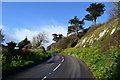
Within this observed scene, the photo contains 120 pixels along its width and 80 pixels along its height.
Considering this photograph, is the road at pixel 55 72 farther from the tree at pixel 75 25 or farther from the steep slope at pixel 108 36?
the tree at pixel 75 25

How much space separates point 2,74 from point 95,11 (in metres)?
47.3

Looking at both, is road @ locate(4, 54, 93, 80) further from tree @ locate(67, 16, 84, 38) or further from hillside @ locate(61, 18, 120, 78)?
tree @ locate(67, 16, 84, 38)

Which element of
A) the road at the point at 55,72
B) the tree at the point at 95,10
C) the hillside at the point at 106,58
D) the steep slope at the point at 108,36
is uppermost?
the tree at the point at 95,10

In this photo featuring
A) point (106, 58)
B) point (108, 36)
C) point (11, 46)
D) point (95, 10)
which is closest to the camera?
point (106, 58)

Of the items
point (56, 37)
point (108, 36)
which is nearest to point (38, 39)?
point (56, 37)

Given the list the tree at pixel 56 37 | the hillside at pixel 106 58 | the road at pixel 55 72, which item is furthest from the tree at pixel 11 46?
the tree at pixel 56 37

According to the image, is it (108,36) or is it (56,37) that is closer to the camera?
(108,36)

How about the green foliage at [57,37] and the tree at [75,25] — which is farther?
the green foliage at [57,37]

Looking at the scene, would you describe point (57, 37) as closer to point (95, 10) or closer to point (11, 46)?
point (95, 10)

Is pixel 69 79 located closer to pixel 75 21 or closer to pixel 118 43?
pixel 118 43

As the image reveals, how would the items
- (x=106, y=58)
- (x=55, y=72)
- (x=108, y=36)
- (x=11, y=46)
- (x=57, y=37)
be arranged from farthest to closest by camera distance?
(x=57, y=37), (x=108, y=36), (x=11, y=46), (x=106, y=58), (x=55, y=72)

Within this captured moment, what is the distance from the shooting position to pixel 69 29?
56.0m

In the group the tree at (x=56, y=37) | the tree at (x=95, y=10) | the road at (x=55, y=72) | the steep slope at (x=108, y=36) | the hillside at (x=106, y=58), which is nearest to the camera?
the hillside at (x=106, y=58)

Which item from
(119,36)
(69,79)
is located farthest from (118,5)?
(69,79)
